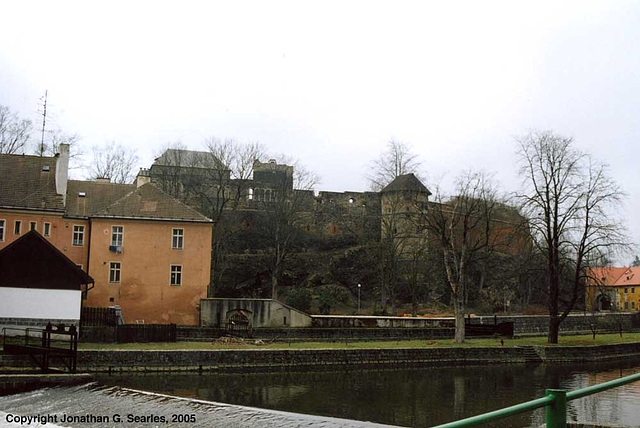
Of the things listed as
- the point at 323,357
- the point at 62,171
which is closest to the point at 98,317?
the point at 62,171

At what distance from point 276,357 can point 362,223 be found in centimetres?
3707

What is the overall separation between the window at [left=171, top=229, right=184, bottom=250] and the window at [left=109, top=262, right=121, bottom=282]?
143 inches

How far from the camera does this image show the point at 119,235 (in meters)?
39.1

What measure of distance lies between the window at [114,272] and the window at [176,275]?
327cm

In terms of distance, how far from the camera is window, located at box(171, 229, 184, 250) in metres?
40.1

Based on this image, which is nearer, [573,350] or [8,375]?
[8,375]

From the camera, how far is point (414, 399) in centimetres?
2120

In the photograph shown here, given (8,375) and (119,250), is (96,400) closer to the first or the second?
(8,375)

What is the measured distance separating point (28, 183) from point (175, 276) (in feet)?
35.4

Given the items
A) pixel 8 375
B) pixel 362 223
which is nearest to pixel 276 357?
pixel 8 375

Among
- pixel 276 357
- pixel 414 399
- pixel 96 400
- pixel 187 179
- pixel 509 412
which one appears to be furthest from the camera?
pixel 187 179

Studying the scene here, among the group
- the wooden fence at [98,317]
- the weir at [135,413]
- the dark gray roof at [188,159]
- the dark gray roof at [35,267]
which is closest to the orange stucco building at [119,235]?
the wooden fence at [98,317]

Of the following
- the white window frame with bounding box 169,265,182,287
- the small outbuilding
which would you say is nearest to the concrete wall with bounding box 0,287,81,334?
the small outbuilding

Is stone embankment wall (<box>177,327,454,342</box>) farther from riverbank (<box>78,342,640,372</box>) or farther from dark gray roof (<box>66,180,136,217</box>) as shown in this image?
dark gray roof (<box>66,180,136,217</box>)
